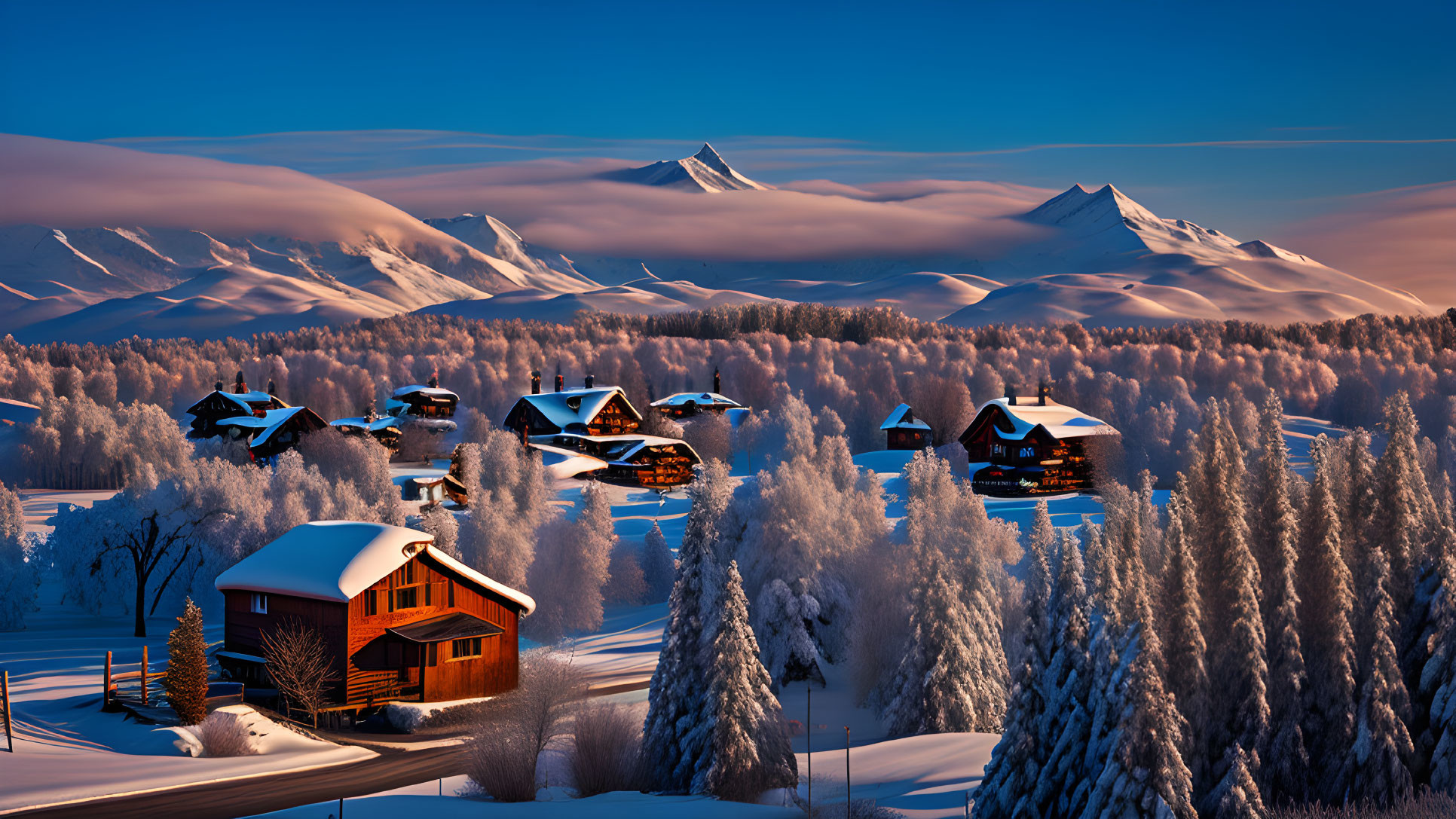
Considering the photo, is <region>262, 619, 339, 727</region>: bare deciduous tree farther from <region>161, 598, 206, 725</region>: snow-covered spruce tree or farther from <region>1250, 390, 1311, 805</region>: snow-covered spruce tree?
<region>1250, 390, 1311, 805</region>: snow-covered spruce tree

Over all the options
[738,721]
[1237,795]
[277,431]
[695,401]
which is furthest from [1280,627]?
[695,401]

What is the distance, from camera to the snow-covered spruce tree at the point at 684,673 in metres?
32.3

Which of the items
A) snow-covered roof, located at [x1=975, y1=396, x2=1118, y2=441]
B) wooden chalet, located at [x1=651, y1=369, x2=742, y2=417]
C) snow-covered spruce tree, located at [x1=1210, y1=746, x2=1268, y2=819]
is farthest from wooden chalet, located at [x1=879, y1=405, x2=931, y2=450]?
snow-covered spruce tree, located at [x1=1210, y1=746, x2=1268, y2=819]

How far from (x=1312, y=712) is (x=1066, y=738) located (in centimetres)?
704

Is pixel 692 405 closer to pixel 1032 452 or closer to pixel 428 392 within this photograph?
pixel 428 392

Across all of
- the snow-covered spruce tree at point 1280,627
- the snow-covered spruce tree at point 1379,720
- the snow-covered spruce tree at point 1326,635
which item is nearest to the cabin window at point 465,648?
the snow-covered spruce tree at point 1280,627

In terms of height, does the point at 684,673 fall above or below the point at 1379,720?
above

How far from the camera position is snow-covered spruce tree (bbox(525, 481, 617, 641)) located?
64.7 m

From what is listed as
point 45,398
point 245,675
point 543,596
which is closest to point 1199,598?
A: point 245,675

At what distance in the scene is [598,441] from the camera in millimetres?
117250

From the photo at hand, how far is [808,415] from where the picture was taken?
115m

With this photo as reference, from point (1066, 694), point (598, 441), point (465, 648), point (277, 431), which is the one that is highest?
point (277, 431)

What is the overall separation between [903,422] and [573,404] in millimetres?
33065

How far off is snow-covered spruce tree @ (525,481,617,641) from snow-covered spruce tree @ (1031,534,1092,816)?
36856 millimetres
